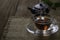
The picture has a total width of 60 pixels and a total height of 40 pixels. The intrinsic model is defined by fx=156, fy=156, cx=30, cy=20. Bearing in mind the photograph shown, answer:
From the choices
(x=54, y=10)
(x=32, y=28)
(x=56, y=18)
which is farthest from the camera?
(x=54, y=10)

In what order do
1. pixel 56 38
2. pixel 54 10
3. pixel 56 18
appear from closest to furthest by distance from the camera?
pixel 56 38 < pixel 56 18 < pixel 54 10

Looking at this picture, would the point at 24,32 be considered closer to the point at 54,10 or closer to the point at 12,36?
the point at 12,36

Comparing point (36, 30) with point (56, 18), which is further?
point (56, 18)

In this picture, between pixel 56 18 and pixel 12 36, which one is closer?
pixel 12 36

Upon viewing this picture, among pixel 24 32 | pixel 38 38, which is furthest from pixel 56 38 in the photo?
pixel 24 32

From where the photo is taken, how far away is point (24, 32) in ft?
3.32

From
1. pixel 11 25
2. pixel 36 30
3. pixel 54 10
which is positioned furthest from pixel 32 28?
pixel 54 10

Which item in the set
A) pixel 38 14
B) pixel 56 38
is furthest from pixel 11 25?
pixel 56 38

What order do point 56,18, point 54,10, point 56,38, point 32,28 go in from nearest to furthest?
point 56,38 < point 32,28 < point 56,18 < point 54,10

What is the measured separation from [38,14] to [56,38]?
26 centimetres

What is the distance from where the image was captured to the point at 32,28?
3.48ft

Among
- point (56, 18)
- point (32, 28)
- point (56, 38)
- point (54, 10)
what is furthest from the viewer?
point (54, 10)

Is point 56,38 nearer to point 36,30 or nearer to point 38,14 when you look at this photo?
point 36,30

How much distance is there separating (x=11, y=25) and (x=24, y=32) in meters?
0.13
